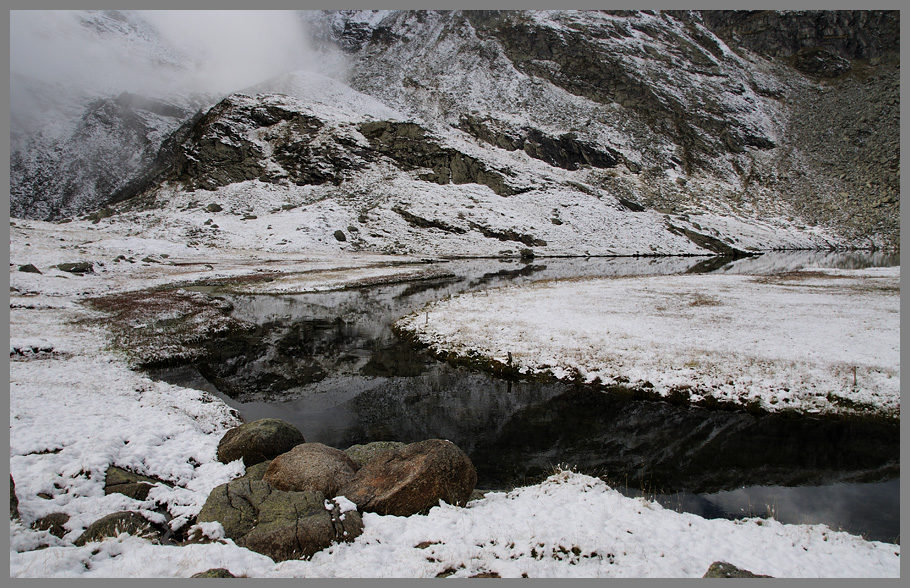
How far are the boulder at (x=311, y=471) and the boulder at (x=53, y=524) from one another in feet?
9.45

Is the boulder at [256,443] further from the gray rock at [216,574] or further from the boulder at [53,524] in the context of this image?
the gray rock at [216,574]

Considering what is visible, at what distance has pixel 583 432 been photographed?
39.4 feet

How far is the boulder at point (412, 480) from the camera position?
23.8 feet

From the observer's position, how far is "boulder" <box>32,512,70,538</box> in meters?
6.60

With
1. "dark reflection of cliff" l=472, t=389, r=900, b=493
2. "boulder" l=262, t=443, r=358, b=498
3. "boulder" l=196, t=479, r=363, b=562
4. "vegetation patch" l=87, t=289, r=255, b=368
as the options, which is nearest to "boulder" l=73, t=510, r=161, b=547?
"boulder" l=196, t=479, r=363, b=562

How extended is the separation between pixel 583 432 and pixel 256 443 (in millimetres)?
8320

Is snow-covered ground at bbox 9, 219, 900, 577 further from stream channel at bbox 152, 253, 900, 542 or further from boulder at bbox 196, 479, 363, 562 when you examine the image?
stream channel at bbox 152, 253, 900, 542

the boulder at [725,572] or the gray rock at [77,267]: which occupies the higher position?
the boulder at [725,572]

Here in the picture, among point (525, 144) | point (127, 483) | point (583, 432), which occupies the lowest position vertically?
point (583, 432)

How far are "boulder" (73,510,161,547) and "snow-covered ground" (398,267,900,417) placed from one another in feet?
39.3

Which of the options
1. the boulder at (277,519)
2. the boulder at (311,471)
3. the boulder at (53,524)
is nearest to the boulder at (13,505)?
the boulder at (53,524)

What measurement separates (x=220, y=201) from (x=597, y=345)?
3657 inches

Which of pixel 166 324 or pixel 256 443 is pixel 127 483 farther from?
pixel 166 324

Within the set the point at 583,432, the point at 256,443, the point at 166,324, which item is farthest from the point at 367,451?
the point at 166,324
